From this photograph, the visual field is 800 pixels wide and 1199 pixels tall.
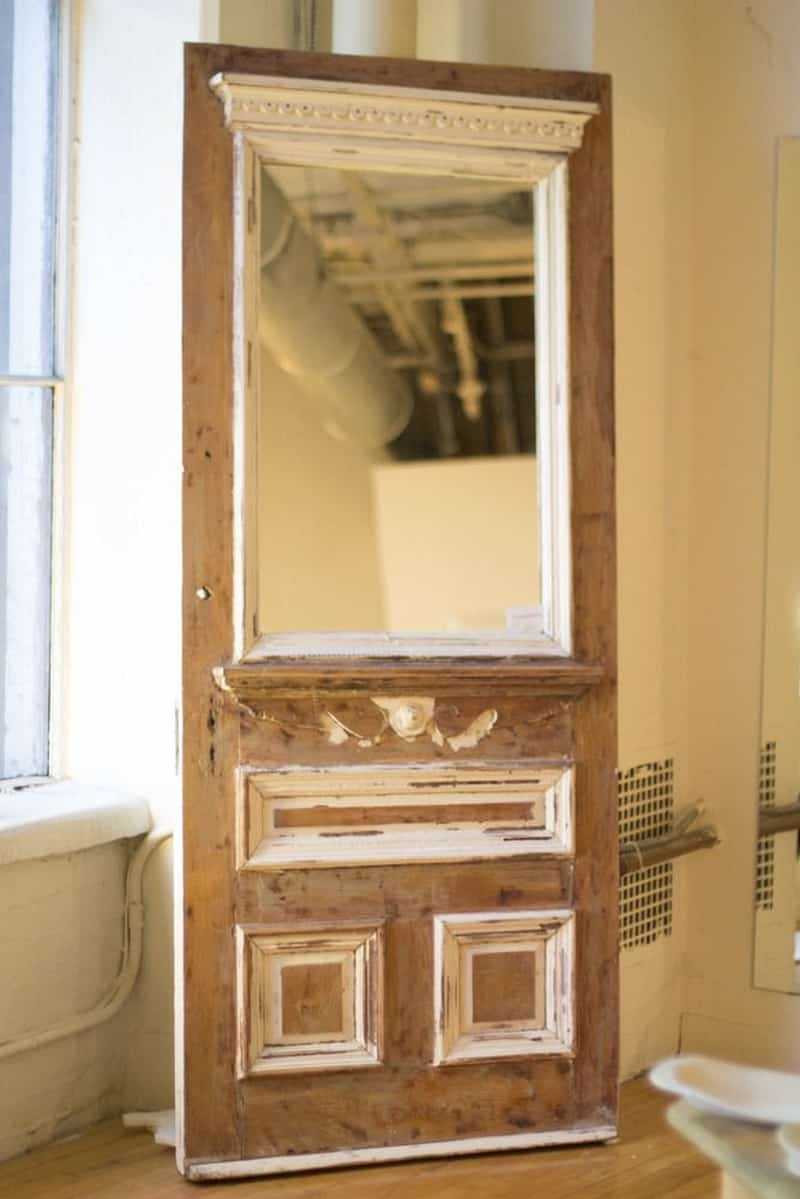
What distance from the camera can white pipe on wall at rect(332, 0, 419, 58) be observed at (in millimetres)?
3260

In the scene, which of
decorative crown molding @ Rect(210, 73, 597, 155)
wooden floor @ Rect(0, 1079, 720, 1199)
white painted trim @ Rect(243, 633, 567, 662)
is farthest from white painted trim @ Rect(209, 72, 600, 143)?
wooden floor @ Rect(0, 1079, 720, 1199)

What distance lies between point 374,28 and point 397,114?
0.38m

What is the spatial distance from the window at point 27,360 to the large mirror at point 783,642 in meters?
1.81

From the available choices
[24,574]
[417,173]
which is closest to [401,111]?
[417,173]

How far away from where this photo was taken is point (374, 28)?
3.26 m

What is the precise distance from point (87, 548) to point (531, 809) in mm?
1237

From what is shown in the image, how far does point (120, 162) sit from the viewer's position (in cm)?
336

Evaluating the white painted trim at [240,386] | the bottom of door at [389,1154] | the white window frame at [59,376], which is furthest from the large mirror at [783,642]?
the white window frame at [59,376]

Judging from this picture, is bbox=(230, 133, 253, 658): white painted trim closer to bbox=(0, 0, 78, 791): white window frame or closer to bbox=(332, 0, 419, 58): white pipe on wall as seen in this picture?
bbox=(332, 0, 419, 58): white pipe on wall

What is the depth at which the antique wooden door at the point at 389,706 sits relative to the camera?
2.96m

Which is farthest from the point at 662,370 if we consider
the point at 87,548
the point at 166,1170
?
the point at 166,1170

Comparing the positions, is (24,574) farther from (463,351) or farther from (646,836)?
(646,836)

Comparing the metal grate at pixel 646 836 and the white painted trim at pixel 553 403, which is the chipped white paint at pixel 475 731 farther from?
the metal grate at pixel 646 836

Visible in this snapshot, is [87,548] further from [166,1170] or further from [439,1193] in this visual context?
[439,1193]
